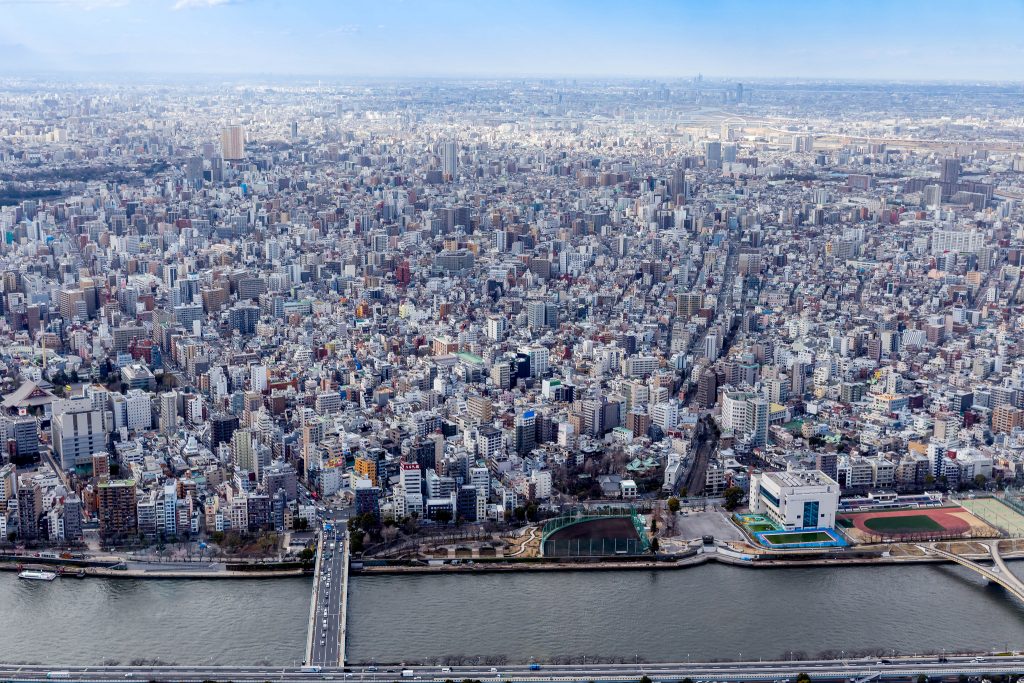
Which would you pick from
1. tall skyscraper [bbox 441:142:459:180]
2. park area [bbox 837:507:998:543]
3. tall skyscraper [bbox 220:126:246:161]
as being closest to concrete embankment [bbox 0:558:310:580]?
park area [bbox 837:507:998:543]

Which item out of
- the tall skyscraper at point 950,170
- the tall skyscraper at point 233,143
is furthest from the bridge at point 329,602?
the tall skyscraper at point 233,143

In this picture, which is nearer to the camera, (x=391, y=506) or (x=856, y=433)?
(x=391, y=506)

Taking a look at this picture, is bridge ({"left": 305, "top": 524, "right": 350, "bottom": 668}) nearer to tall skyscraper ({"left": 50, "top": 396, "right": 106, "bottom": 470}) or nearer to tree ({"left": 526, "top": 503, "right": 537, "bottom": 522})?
tree ({"left": 526, "top": 503, "right": 537, "bottom": 522})

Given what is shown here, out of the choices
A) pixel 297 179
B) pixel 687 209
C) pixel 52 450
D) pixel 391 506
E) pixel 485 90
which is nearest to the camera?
pixel 391 506

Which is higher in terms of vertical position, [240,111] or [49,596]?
[240,111]

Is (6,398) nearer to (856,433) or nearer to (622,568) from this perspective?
(622,568)

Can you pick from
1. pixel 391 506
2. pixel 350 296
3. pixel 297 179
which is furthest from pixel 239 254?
pixel 391 506

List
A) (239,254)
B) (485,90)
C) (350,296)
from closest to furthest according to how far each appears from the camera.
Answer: (350,296) → (239,254) → (485,90)
